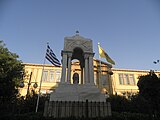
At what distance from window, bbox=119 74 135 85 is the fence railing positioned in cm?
2820

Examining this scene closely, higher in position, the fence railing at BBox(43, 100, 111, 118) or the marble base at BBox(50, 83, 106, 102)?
the marble base at BBox(50, 83, 106, 102)

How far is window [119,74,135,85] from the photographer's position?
35.3 metres

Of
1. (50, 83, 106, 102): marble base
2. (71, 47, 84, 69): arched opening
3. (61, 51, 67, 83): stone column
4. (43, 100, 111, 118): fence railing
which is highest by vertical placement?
(71, 47, 84, 69): arched opening

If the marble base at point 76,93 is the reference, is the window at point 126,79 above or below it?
above

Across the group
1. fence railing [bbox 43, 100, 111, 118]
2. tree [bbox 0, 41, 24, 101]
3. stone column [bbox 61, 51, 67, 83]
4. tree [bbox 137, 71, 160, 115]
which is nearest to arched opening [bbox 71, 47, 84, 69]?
stone column [bbox 61, 51, 67, 83]

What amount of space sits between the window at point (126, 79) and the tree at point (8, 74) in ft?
81.3

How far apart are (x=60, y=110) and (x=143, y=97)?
940cm

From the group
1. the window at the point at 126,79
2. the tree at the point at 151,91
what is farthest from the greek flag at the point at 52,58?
the window at the point at 126,79

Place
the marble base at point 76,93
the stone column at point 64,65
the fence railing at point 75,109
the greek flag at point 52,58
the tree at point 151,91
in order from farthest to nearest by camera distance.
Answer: the greek flag at point 52,58
the tree at point 151,91
the stone column at point 64,65
the marble base at point 76,93
the fence railing at point 75,109

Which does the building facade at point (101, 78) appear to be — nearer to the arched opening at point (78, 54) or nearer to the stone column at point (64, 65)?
the arched opening at point (78, 54)

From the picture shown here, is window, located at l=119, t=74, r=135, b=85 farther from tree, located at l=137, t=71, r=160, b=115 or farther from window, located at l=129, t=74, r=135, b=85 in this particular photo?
tree, located at l=137, t=71, r=160, b=115

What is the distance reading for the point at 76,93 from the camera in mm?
9406

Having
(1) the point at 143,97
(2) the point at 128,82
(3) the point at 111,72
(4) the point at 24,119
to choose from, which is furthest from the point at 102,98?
(2) the point at 128,82

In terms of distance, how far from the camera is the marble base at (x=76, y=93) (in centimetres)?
913
